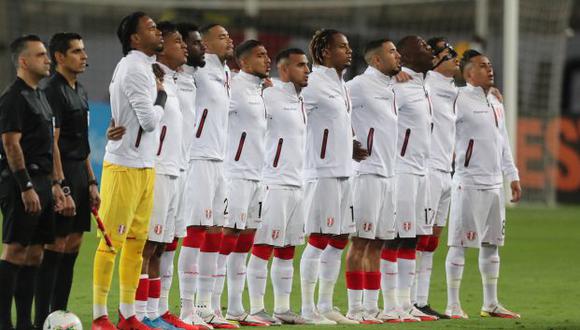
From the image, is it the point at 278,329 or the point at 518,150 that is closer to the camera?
the point at 278,329

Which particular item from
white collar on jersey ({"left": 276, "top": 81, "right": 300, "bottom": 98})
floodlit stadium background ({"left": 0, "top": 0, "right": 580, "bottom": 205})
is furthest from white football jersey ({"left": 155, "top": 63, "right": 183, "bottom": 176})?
floodlit stadium background ({"left": 0, "top": 0, "right": 580, "bottom": 205})

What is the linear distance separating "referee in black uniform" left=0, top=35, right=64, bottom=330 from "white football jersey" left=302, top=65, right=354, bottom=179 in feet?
9.58

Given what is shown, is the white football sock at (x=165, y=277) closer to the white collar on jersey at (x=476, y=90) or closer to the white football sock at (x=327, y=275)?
the white football sock at (x=327, y=275)

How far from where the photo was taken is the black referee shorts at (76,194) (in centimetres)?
991

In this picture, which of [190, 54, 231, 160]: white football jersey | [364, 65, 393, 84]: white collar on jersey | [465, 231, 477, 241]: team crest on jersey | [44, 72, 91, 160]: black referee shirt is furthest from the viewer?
[465, 231, 477, 241]: team crest on jersey

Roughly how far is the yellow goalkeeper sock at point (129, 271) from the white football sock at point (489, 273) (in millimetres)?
3917

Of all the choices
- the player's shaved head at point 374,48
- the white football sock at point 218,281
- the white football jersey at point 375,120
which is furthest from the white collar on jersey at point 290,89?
the white football sock at point 218,281

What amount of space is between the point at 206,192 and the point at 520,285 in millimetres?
5265

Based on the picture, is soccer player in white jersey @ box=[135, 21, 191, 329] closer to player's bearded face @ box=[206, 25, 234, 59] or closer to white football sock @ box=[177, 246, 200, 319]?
white football sock @ box=[177, 246, 200, 319]

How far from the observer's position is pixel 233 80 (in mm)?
11422

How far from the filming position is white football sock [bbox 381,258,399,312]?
11.8 m

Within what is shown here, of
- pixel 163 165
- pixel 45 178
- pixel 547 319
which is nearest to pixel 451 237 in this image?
pixel 547 319

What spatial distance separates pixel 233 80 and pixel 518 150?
16.5m

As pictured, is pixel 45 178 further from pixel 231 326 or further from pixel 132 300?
pixel 231 326
